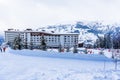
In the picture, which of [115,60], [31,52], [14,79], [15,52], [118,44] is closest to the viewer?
[14,79]

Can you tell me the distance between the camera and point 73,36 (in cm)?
14025

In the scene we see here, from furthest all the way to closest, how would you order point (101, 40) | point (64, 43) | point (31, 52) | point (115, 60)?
point (64, 43), point (101, 40), point (31, 52), point (115, 60)

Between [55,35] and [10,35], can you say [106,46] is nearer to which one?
[55,35]

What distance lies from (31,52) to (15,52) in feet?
14.1

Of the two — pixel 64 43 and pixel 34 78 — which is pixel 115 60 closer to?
pixel 34 78

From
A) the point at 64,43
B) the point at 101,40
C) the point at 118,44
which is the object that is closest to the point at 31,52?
the point at 118,44

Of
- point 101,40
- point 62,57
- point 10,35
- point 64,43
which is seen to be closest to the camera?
point 62,57

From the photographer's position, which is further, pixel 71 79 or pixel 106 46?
pixel 106 46

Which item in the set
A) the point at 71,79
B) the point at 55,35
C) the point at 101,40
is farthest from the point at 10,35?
the point at 71,79

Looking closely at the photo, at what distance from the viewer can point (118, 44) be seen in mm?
72625

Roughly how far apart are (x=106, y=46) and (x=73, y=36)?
64052mm

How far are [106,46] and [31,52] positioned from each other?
2021 inches

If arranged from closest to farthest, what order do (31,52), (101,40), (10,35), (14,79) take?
(14,79), (31,52), (101,40), (10,35)

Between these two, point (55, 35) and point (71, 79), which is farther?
point (55, 35)
